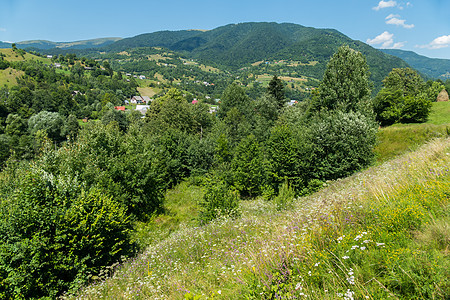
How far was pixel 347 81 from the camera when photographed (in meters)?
21.8

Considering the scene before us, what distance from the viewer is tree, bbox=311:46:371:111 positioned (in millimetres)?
21859

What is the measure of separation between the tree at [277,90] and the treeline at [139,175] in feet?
7.47

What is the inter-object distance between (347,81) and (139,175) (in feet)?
70.7

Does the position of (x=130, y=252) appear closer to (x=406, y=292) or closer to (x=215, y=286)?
(x=215, y=286)

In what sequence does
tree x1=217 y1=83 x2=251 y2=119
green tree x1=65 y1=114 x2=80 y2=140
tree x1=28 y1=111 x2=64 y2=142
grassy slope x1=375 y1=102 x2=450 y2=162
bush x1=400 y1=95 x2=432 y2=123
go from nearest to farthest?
grassy slope x1=375 y1=102 x2=450 y2=162 → bush x1=400 y1=95 x2=432 y2=123 → tree x1=217 y1=83 x2=251 y2=119 → tree x1=28 y1=111 x2=64 y2=142 → green tree x1=65 y1=114 x2=80 y2=140

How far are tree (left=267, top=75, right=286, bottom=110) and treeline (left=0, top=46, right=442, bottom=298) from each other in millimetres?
2278

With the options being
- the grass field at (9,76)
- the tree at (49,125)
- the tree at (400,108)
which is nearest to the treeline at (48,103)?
the tree at (49,125)

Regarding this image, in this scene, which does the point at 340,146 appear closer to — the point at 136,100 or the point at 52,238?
the point at 52,238

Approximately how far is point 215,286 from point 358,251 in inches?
107

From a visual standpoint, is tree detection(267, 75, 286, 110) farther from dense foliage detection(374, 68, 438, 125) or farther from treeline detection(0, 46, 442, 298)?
dense foliage detection(374, 68, 438, 125)

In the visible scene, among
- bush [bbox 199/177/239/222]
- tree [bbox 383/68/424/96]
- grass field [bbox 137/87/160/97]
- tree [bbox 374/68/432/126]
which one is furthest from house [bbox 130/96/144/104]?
bush [bbox 199/177/239/222]

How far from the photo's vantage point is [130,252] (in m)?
11.5

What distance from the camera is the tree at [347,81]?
21.9m

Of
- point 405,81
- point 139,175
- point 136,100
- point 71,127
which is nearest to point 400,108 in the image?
point 405,81
